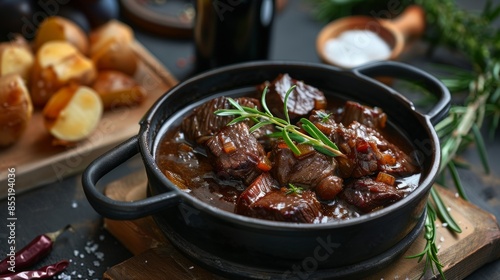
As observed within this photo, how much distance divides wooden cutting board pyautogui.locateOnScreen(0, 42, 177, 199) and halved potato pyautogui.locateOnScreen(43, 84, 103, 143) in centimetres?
7

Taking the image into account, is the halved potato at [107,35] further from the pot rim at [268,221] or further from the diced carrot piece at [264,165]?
the diced carrot piece at [264,165]

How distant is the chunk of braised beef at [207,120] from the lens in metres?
2.44

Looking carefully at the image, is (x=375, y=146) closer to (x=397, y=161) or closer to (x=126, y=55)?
(x=397, y=161)

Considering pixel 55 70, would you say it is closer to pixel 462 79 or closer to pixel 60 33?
pixel 60 33

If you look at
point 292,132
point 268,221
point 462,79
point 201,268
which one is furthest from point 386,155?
point 462,79

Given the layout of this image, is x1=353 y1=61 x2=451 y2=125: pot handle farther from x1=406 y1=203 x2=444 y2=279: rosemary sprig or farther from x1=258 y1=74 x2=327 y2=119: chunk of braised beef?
x1=406 y1=203 x2=444 y2=279: rosemary sprig

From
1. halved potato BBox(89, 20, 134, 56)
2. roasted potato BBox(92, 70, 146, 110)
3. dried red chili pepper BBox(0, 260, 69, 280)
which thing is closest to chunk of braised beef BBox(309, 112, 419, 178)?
dried red chili pepper BBox(0, 260, 69, 280)

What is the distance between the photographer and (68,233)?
8.70 ft

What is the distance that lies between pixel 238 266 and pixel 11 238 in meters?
1.02

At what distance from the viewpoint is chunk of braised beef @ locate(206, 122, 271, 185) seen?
2.25 metres

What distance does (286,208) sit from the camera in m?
2.04

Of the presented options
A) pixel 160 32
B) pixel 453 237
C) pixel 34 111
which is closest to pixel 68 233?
pixel 34 111

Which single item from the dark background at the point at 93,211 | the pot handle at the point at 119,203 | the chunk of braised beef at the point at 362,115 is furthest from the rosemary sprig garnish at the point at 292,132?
the dark background at the point at 93,211

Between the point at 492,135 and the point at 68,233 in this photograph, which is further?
the point at 492,135
